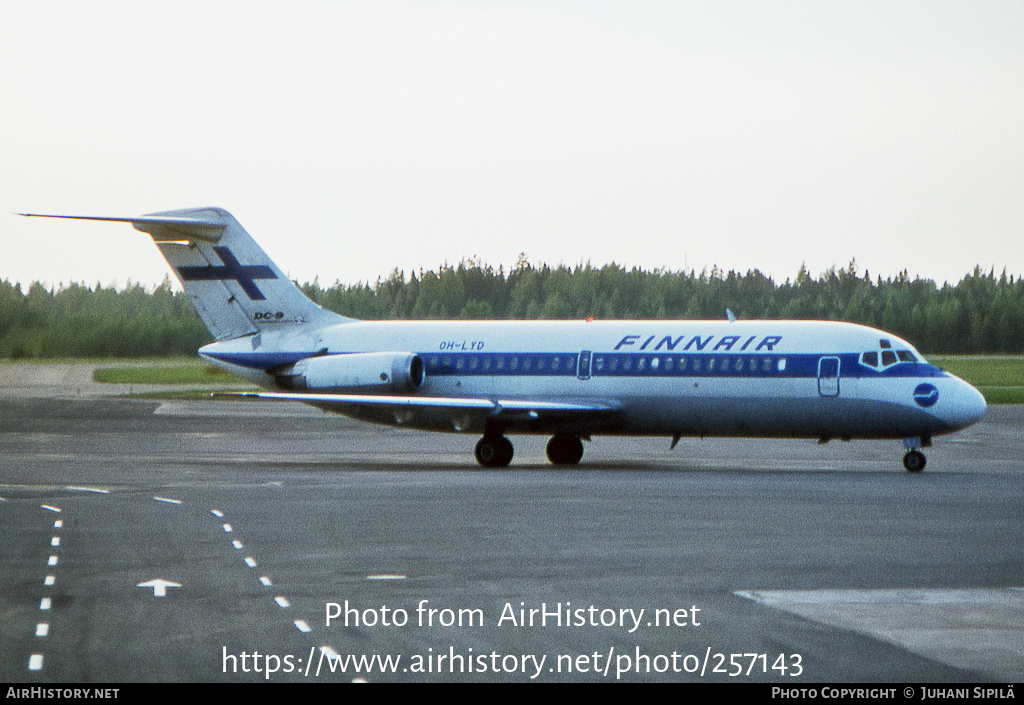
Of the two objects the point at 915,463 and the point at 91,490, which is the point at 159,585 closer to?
the point at 91,490

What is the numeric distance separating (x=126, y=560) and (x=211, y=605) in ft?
11.3

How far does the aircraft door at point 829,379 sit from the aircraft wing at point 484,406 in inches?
177

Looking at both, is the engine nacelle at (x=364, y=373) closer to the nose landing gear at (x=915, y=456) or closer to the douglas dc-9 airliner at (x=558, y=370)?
the douglas dc-9 airliner at (x=558, y=370)

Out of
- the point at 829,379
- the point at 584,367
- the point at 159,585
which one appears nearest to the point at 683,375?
the point at 584,367

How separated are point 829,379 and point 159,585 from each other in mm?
19083

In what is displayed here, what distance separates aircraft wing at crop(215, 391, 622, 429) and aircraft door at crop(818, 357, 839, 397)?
449cm

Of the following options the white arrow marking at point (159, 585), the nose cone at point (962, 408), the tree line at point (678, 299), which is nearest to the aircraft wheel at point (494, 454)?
the nose cone at point (962, 408)

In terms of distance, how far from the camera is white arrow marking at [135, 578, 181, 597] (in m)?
14.3

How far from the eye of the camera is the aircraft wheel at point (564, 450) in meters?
33.9

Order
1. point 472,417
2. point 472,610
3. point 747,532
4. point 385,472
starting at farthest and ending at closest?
point 472,417, point 385,472, point 747,532, point 472,610

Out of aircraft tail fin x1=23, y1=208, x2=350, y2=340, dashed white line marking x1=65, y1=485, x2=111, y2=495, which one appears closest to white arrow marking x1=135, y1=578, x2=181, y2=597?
dashed white line marking x1=65, y1=485, x2=111, y2=495
